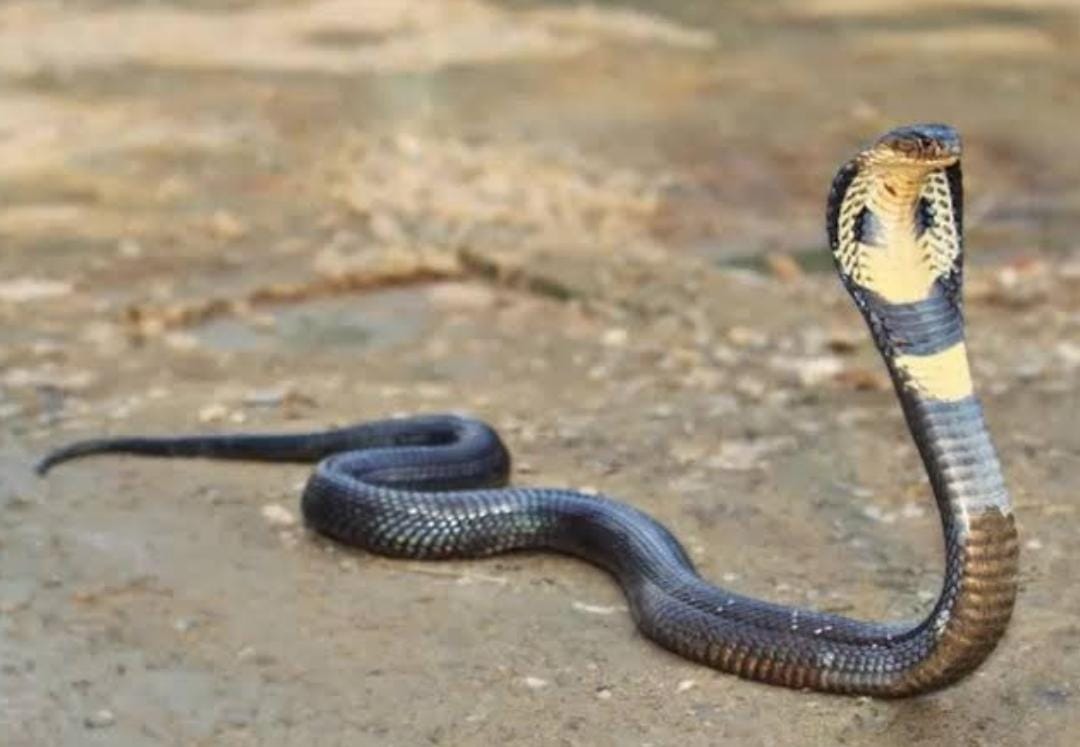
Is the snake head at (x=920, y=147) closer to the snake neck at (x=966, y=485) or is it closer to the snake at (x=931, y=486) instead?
Answer: the snake at (x=931, y=486)

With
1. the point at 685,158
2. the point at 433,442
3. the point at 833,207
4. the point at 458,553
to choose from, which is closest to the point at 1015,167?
the point at 685,158

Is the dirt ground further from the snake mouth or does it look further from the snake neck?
the snake mouth

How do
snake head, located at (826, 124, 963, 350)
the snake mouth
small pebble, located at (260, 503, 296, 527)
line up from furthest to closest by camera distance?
1. small pebble, located at (260, 503, 296, 527)
2. snake head, located at (826, 124, 963, 350)
3. the snake mouth

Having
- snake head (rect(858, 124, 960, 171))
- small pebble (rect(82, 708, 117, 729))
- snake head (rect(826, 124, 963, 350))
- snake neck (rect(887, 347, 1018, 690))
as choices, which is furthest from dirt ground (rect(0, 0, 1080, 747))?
snake head (rect(858, 124, 960, 171))

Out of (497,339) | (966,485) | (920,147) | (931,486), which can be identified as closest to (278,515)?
(931,486)

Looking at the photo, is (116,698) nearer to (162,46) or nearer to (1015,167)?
(1015,167)

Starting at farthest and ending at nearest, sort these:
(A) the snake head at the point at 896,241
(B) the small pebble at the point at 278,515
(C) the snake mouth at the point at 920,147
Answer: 1. (B) the small pebble at the point at 278,515
2. (A) the snake head at the point at 896,241
3. (C) the snake mouth at the point at 920,147

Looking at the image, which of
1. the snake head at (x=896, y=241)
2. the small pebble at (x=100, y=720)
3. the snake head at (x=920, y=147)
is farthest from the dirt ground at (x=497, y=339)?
the snake head at (x=920, y=147)
